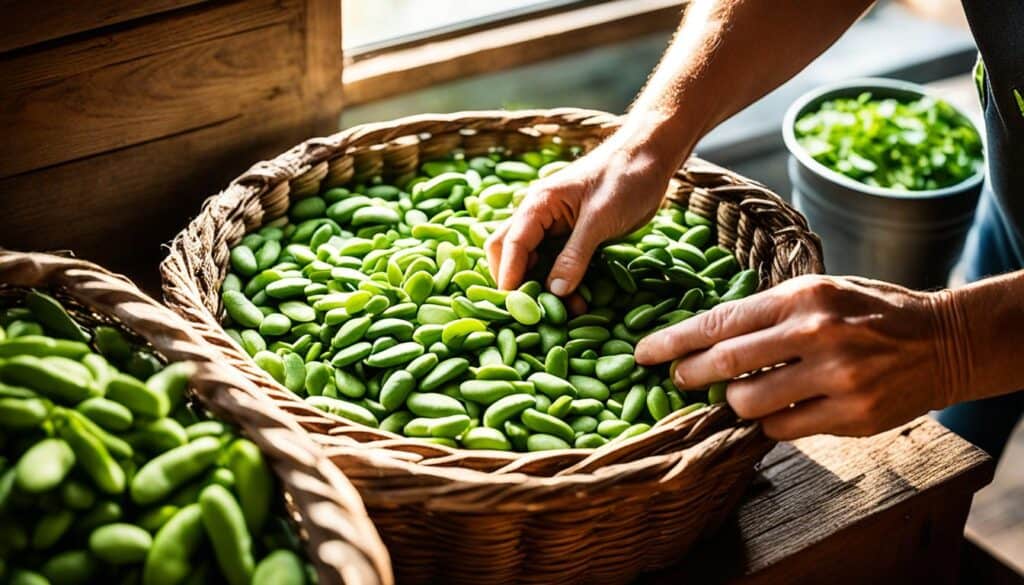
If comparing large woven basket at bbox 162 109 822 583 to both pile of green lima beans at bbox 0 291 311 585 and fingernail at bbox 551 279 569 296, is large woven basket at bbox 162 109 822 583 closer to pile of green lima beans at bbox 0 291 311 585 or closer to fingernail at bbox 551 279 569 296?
pile of green lima beans at bbox 0 291 311 585

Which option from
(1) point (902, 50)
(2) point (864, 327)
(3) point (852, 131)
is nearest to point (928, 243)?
(3) point (852, 131)

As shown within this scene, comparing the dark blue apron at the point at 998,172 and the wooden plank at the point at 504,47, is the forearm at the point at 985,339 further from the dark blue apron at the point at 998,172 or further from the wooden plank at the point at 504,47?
the wooden plank at the point at 504,47

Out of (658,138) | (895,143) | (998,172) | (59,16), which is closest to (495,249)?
(658,138)

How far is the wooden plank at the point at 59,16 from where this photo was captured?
126cm

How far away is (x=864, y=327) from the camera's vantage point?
1.02 m

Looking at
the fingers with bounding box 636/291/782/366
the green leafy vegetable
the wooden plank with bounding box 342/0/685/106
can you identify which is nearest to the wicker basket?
the fingers with bounding box 636/291/782/366

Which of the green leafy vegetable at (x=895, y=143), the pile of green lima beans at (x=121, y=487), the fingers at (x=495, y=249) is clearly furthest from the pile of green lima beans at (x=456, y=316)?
the green leafy vegetable at (x=895, y=143)

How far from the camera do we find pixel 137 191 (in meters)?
1.50

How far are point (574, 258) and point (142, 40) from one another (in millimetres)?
666

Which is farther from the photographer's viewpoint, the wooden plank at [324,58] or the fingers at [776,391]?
the wooden plank at [324,58]

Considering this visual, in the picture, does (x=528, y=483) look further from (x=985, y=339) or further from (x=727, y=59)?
(x=727, y=59)

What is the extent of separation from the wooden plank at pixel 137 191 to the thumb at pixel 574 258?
598 millimetres

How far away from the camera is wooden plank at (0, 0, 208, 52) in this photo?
4.14ft

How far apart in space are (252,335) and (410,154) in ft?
1.38
